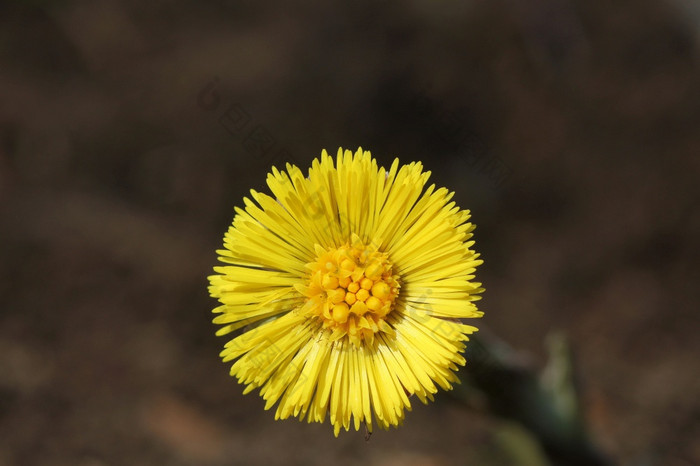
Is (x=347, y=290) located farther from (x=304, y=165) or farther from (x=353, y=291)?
(x=304, y=165)

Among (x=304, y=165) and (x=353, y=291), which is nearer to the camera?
(x=353, y=291)

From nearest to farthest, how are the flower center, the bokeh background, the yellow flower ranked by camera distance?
the yellow flower < the flower center < the bokeh background

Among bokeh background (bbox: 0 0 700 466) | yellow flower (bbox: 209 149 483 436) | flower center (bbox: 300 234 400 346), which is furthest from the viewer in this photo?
bokeh background (bbox: 0 0 700 466)

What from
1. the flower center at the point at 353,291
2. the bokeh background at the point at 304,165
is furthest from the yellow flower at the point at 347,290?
the bokeh background at the point at 304,165

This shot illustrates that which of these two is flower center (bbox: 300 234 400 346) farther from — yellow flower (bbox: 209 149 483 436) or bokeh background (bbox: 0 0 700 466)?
bokeh background (bbox: 0 0 700 466)

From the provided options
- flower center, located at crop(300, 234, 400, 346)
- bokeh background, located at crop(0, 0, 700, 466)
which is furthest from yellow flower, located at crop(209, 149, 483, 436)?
bokeh background, located at crop(0, 0, 700, 466)

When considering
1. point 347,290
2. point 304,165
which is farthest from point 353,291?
point 304,165
